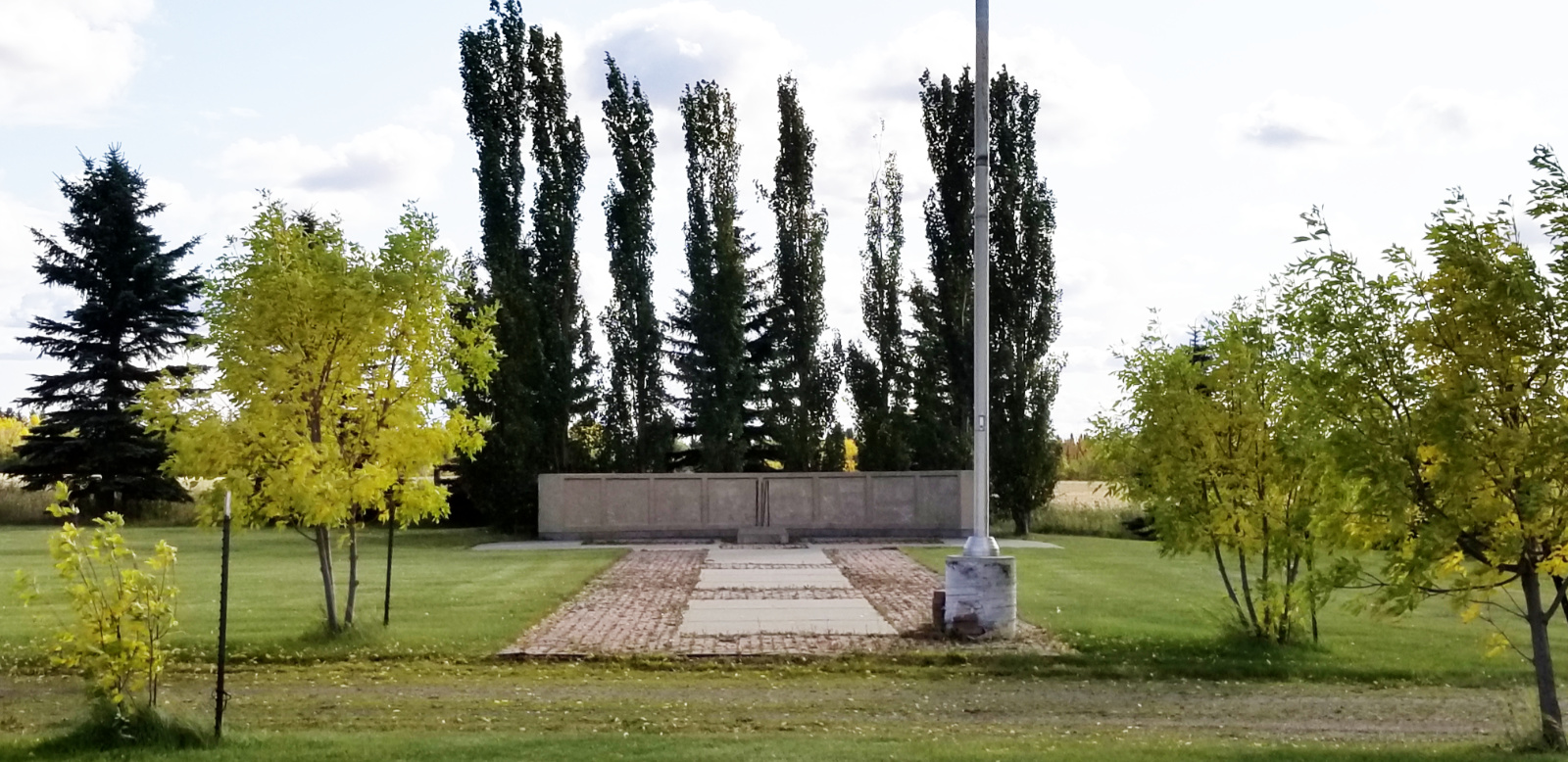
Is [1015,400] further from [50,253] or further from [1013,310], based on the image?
[50,253]

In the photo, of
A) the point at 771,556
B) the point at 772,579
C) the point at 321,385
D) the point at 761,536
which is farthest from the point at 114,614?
the point at 761,536

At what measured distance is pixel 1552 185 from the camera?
8484 millimetres

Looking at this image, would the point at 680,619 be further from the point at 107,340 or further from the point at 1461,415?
the point at 107,340

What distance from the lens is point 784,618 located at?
1666 cm

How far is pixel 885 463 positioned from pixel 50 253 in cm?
2780

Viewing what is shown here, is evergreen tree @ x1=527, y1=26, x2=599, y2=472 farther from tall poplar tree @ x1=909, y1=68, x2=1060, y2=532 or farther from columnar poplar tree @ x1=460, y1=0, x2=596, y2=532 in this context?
tall poplar tree @ x1=909, y1=68, x2=1060, y2=532

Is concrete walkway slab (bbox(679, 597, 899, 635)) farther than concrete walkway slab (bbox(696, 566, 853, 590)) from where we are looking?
No

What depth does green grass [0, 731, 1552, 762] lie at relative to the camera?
27.7ft

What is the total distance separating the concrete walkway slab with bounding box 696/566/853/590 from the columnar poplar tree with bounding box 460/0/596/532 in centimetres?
1309

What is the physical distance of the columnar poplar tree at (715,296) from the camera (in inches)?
1485

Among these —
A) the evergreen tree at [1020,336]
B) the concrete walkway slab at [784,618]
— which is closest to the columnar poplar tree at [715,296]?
the evergreen tree at [1020,336]

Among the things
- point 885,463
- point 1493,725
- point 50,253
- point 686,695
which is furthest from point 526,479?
point 1493,725

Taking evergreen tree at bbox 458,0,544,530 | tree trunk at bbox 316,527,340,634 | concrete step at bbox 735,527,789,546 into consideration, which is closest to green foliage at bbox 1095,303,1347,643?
tree trunk at bbox 316,527,340,634

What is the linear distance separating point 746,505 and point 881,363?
665 centimetres
